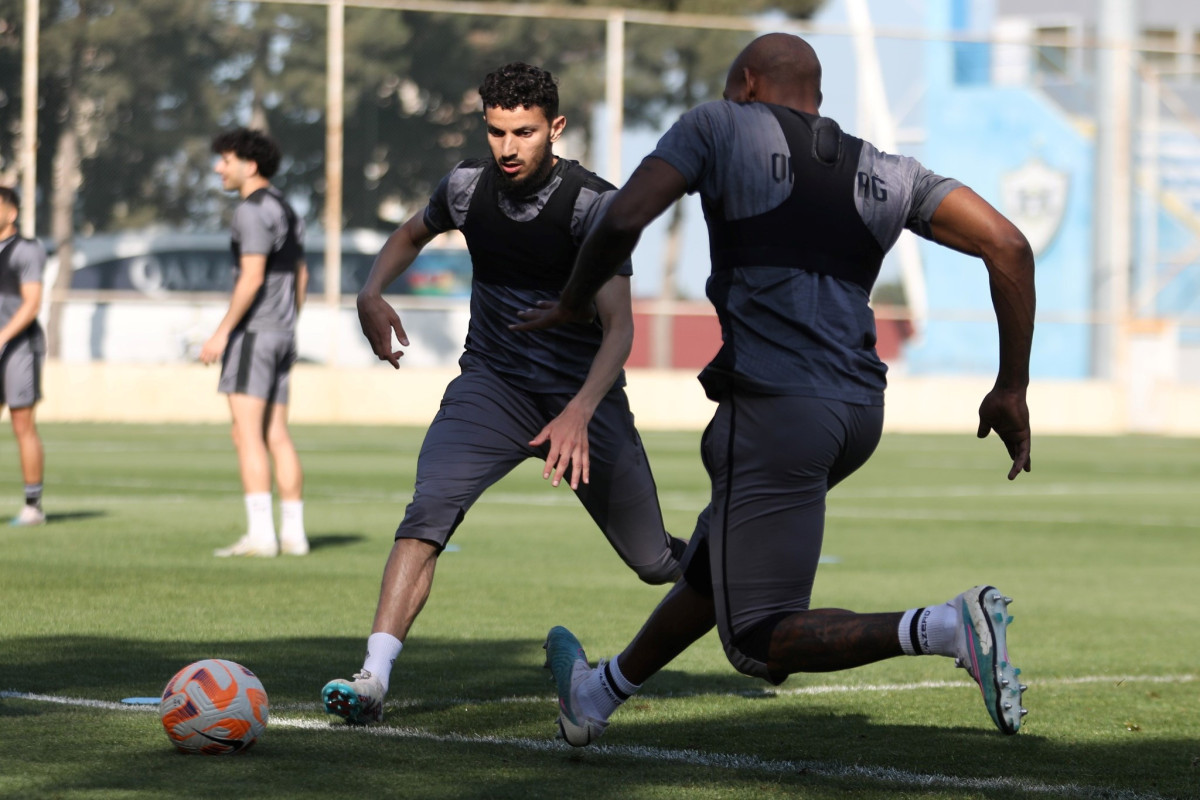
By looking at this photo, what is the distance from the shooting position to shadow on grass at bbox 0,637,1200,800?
4934 millimetres

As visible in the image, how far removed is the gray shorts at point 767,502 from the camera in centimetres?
488

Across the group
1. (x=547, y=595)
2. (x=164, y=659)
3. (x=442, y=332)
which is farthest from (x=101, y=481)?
(x=442, y=332)

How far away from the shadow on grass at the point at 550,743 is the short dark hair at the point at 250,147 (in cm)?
390

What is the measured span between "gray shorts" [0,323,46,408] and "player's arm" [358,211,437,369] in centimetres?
607

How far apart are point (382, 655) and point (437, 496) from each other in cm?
58

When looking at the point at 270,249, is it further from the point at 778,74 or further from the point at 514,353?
the point at 778,74

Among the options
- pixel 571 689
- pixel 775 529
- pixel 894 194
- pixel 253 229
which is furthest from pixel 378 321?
pixel 253 229

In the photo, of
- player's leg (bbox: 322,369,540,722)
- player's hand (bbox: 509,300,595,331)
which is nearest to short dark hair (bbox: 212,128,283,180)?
player's leg (bbox: 322,369,540,722)

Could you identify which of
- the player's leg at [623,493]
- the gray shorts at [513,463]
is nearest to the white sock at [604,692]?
the gray shorts at [513,463]

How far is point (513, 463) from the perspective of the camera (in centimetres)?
632

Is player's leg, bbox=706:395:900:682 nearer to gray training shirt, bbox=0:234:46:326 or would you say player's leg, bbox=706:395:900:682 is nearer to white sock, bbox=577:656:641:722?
white sock, bbox=577:656:641:722

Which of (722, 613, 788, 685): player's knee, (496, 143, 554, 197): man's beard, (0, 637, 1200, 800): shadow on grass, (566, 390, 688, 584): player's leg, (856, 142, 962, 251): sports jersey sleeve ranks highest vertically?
(496, 143, 554, 197): man's beard

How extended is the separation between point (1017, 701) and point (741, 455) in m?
0.91

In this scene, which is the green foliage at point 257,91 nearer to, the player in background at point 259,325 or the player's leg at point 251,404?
the player in background at point 259,325
